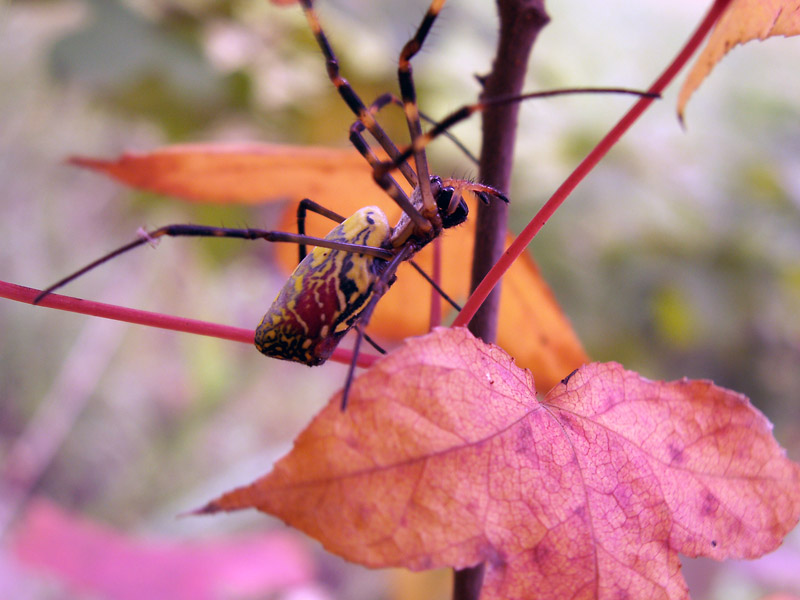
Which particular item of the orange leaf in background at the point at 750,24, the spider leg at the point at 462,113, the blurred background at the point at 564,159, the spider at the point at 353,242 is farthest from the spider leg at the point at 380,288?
the blurred background at the point at 564,159

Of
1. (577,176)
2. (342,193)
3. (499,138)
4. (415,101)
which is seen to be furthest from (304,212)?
(577,176)

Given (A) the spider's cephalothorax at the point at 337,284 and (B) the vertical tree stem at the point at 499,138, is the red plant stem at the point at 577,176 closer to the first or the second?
(B) the vertical tree stem at the point at 499,138

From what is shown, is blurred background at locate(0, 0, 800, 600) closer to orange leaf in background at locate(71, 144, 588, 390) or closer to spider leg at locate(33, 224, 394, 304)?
orange leaf in background at locate(71, 144, 588, 390)

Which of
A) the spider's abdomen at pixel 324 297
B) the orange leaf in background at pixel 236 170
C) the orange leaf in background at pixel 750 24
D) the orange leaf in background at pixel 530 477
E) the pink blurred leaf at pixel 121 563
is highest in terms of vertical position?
the orange leaf in background at pixel 750 24

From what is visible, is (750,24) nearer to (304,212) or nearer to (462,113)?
(462,113)

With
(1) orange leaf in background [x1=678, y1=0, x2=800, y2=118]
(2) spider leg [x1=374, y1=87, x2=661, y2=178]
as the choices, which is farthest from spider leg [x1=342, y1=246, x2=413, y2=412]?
(1) orange leaf in background [x1=678, y1=0, x2=800, y2=118]

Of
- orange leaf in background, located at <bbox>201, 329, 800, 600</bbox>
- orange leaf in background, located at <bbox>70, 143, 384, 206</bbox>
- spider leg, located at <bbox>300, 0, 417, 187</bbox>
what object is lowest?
orange leaf in background, located at <bbox>201, 329, 800, 600</bbox>
